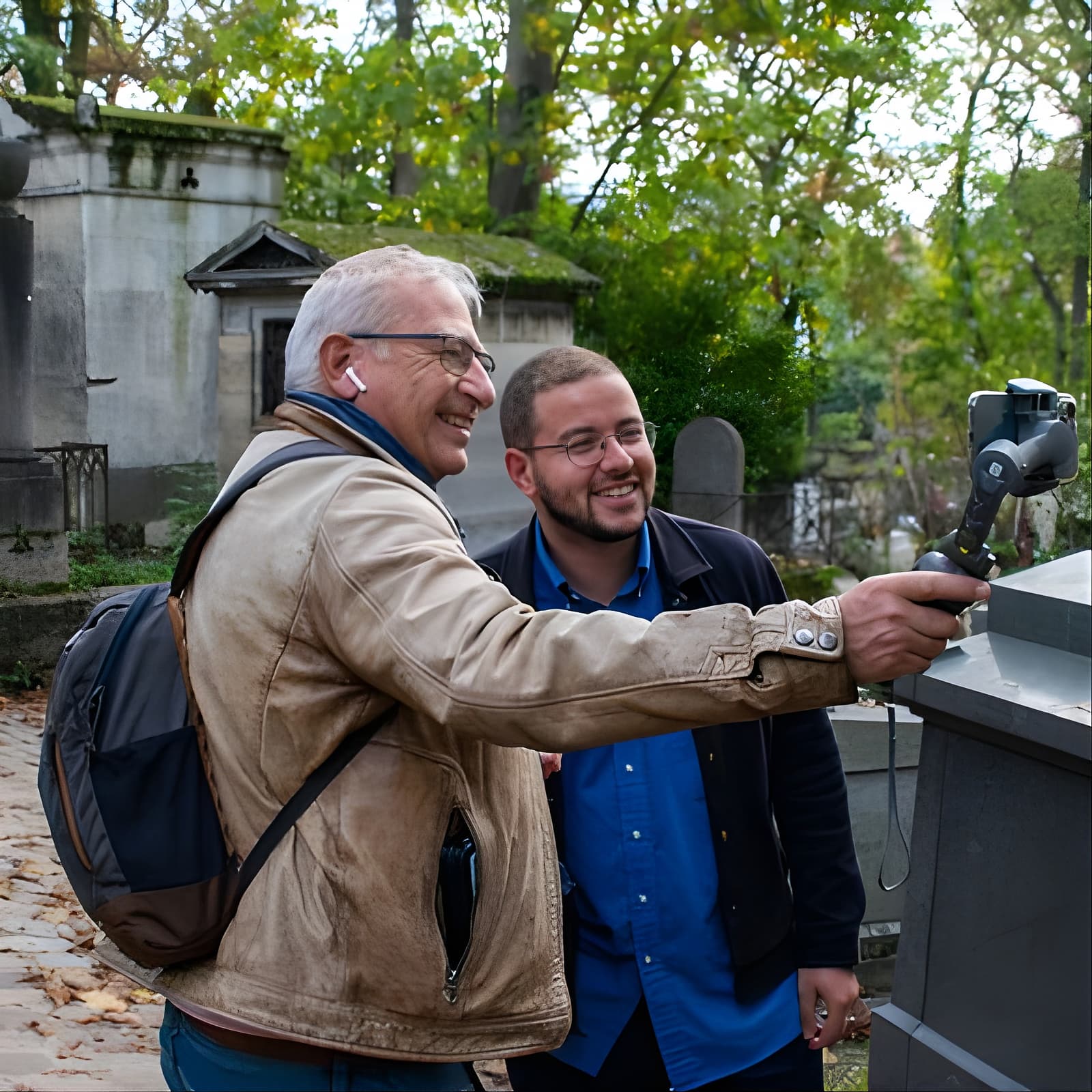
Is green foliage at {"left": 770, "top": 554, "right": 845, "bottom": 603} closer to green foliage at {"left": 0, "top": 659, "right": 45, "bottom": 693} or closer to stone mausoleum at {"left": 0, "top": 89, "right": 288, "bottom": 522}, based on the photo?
stone mausoleum at {"left": 0, "top": 89, "right": 288, "bottom": 522}

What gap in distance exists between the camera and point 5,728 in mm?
4414

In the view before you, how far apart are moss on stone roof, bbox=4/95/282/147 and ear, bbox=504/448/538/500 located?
2653 mm

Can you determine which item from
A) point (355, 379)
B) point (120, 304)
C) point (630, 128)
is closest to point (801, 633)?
point (355, 379)

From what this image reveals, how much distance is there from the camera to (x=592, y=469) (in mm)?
2344

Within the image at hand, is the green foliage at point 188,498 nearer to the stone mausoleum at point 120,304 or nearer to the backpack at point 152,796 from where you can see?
the stone mausoleum at point 120,304

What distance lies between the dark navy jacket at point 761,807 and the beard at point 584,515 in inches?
3.8

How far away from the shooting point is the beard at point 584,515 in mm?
2328

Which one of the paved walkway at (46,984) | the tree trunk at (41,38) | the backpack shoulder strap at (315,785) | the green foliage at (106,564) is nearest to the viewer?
the backpack shoulder strap at (315,785)

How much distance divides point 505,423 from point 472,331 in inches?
27.8

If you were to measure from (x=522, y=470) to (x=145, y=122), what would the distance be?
9.14 feet

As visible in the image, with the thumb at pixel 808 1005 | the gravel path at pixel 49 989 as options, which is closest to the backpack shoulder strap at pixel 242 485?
the thumb at pixel 808 1005

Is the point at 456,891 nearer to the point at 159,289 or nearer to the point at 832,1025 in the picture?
the point at 832,1025

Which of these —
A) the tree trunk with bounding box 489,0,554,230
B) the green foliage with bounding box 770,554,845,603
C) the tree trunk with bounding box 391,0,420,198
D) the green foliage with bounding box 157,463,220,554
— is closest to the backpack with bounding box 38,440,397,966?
the green foliage with bounding box 157,463,220,554

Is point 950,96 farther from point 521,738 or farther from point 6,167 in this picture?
point 521,738
